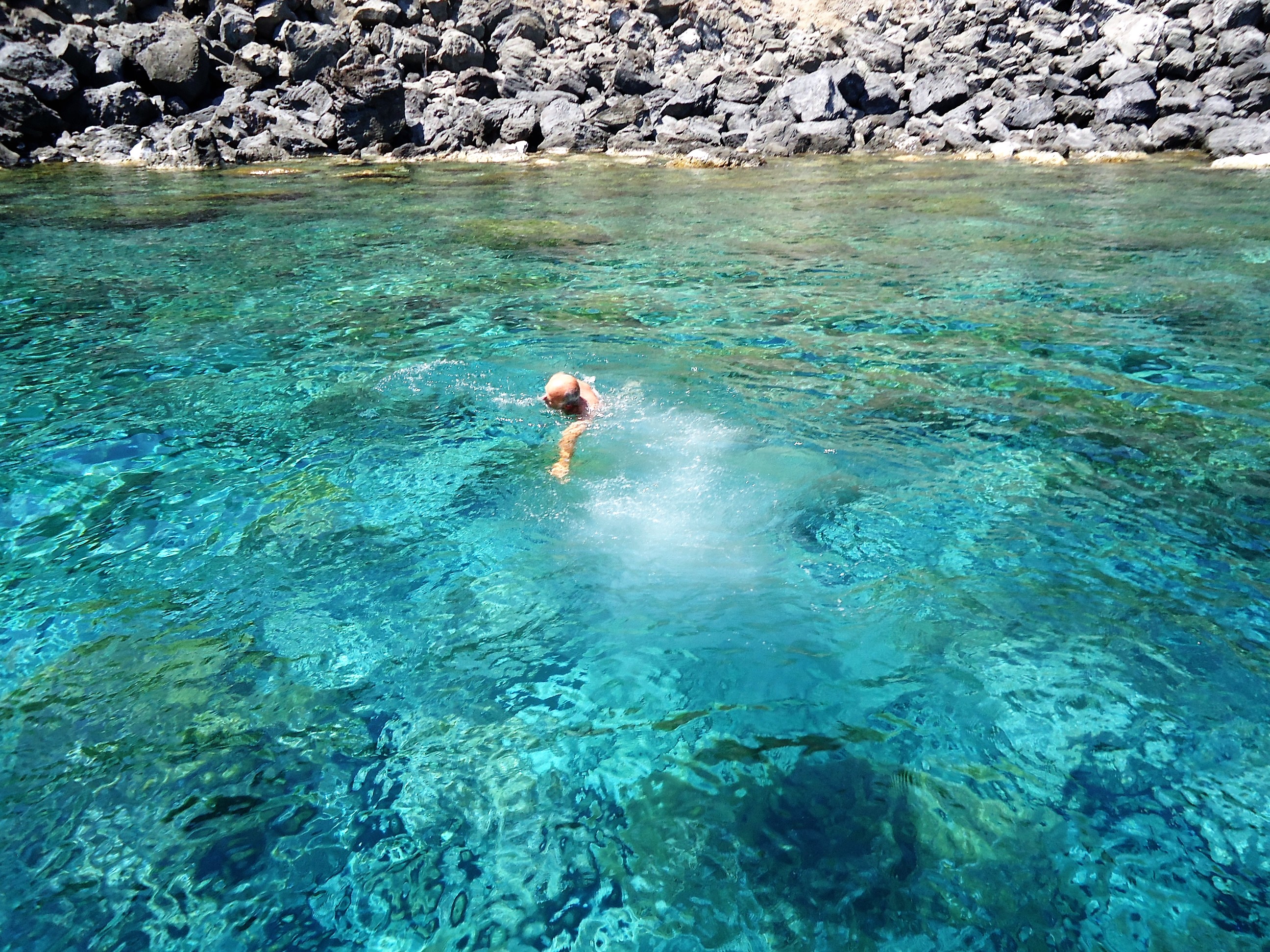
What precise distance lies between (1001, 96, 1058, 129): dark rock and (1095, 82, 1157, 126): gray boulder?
110 centimetres

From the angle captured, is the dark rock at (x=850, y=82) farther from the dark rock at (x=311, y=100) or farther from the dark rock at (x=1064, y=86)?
the dark rock at (x=311, y=100)

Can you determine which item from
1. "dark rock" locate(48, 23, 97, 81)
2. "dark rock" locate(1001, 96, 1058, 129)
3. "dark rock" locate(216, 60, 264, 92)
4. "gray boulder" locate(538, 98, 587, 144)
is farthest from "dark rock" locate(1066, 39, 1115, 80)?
"dark rock" locate(48, 23, 97, 81)

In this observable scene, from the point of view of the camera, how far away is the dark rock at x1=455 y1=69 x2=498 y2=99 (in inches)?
884

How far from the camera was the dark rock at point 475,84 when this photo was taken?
73.7ft

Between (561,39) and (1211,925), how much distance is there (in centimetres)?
2871

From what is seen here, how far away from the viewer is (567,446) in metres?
5.04

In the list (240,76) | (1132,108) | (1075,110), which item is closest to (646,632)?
(1132,108)

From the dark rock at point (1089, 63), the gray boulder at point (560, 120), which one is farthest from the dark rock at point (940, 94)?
the gray boulder at point (560, 120)

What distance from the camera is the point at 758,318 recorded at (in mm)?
7719

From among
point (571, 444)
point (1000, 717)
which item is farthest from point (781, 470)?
point (1000, 717)

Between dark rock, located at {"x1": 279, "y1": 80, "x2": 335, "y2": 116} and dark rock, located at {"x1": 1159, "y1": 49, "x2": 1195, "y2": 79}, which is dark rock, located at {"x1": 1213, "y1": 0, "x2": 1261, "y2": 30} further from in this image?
dark rock, located at {"x1": 279, "y1": 80, "x2": 335, "y2": 116}

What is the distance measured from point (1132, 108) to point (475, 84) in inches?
648

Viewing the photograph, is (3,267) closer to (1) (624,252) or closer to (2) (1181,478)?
(1) (624,252)

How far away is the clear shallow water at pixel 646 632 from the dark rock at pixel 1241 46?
15.4 metres
